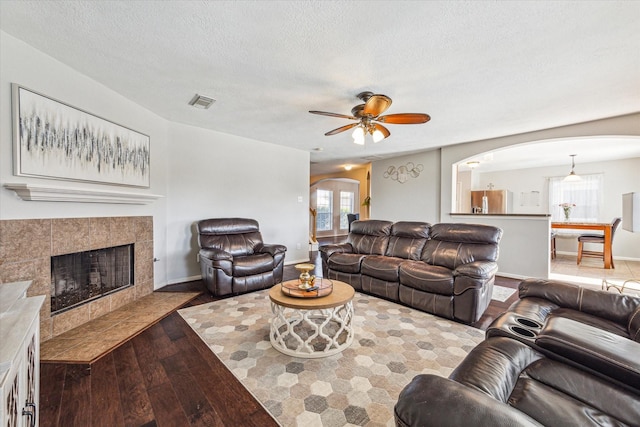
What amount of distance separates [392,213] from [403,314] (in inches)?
144

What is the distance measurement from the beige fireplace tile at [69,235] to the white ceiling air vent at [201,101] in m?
1.73

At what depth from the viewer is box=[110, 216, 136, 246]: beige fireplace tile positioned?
117 inches

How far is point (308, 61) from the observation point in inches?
89.0

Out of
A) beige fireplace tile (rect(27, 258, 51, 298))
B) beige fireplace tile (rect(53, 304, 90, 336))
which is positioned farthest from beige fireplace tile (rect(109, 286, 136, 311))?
beige fireplace tile (rect(27, 258, 51, 298))

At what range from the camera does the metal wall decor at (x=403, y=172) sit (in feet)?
19.0

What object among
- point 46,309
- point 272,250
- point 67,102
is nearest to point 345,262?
point 272,250

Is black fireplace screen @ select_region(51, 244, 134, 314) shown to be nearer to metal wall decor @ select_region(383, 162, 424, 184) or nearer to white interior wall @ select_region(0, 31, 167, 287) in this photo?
white interior wall @ select_region(0, 31, 167, 287)

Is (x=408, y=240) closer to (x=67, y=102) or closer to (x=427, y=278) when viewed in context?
(x=427, y=278)

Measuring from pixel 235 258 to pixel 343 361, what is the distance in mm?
2108

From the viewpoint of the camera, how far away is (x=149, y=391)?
1671 mm

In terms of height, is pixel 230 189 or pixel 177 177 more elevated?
pixel 177 177

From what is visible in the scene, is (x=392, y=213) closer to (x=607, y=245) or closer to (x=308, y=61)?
(x=607, y=245)

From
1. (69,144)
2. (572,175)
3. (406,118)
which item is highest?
(406,118)

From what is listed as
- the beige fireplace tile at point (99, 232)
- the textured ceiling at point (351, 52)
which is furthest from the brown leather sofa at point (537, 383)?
the beige fireplace tile at point (99, 232)
